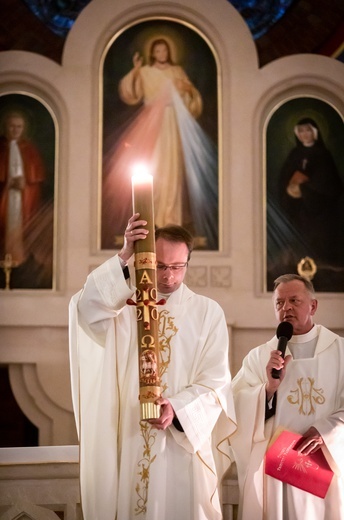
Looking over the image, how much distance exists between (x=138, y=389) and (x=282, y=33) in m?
5.59

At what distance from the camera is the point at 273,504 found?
402cm

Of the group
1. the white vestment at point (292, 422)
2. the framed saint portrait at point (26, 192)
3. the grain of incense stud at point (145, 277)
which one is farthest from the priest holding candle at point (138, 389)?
the framed saint portrait at point (26, 192)

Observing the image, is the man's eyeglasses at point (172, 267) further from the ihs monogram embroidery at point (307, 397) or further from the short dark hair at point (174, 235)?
the ihs monogram embroidery at point (307, 397)

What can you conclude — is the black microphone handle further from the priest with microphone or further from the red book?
the red book

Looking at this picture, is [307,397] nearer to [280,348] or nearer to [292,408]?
[292,408]

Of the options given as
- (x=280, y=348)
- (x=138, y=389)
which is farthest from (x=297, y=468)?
(x=138, y=389)

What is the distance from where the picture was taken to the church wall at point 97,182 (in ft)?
25.7

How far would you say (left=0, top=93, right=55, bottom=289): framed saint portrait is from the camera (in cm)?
802

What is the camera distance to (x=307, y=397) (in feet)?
13.8

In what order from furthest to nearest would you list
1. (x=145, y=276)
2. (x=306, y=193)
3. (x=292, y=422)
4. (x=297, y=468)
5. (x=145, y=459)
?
(x=306, y=193), (x=292, y=422), (x=297, y=468), (x=145, y=459), (x=145, y=276)

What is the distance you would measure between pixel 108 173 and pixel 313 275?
2.35 metres

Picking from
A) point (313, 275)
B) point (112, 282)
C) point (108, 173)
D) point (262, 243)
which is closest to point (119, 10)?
point (108, 173)

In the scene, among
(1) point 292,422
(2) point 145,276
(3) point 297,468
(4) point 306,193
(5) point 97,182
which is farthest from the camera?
(4) point 306,193

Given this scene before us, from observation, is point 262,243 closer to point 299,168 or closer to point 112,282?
point 299,168
